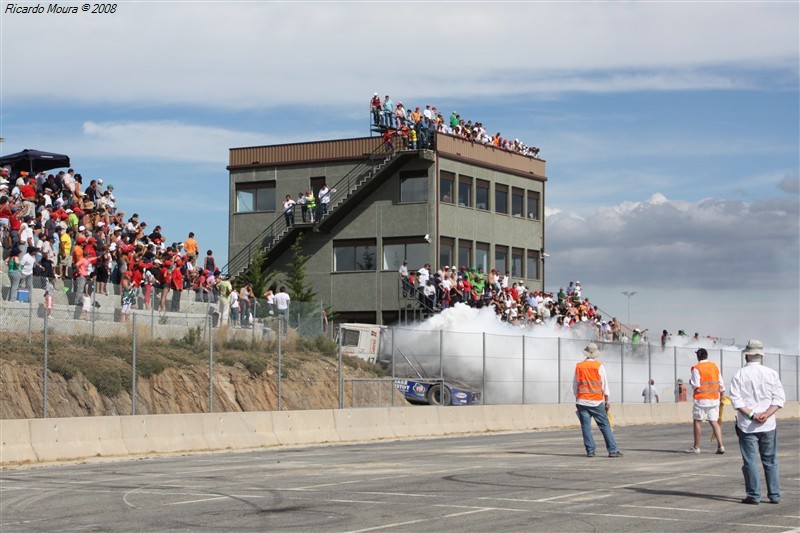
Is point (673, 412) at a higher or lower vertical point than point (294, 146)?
lower

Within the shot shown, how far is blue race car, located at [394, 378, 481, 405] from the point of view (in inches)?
1401

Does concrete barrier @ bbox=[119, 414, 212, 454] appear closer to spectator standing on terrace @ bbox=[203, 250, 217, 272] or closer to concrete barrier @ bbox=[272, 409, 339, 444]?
concrete barrier @ bbox=[272, 409, 339, 444]

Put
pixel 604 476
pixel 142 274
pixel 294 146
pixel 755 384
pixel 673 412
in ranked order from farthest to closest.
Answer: pixel 294 146
pixel 673 412
pixel 142 274
pixel 604 476
pixel 755 384

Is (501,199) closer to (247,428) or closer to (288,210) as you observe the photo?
(288,210)

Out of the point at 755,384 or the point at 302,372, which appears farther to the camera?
the point at 302,372

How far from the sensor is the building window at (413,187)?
2265 inches

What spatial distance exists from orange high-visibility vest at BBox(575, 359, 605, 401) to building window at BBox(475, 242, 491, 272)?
128ft

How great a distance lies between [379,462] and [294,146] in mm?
41903

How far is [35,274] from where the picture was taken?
2989 cm

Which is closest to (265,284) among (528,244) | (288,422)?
(528,244)

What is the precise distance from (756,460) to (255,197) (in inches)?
1960

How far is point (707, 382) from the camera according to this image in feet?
70.1

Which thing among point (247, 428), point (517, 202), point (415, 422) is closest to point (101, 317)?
point (247, 428)

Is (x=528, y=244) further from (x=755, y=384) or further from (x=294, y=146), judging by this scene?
(x=755, y=384)
